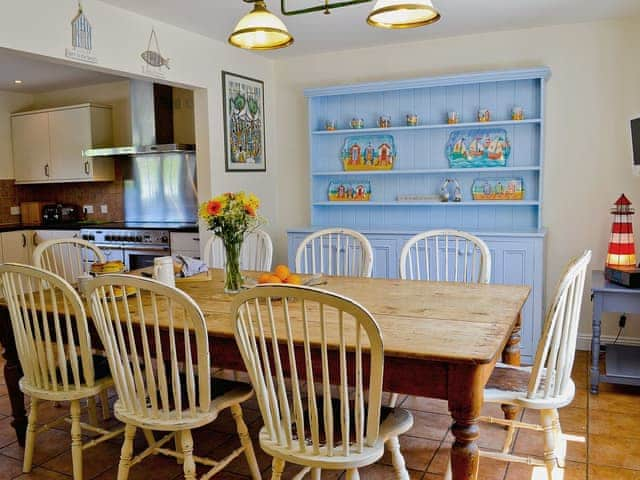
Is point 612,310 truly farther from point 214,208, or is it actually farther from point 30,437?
point 30,437

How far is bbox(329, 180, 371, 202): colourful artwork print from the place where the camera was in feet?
15.8

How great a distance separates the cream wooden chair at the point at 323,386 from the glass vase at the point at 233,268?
66 cm

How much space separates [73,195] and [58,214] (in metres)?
0.35

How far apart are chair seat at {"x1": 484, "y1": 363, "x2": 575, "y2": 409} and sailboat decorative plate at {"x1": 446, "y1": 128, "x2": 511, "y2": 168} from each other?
237 cm

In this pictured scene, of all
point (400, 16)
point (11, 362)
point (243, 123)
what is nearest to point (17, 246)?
point (243, 123)

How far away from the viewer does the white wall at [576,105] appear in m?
3.95

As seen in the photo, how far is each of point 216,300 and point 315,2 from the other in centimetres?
203

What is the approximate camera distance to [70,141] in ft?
19.1

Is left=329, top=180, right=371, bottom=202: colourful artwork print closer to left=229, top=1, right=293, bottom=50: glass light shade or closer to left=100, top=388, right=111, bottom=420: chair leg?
left=229, top=1, right=293, bottom=50: glass light shade

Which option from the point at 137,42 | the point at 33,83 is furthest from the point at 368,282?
the point at 33,83

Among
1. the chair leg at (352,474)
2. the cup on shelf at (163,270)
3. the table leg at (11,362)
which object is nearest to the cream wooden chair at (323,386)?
the chair leg at (352,474)

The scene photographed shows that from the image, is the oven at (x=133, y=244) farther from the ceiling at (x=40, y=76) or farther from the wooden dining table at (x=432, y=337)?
the wooden dining table at (x=432, y=337)

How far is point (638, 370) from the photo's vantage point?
10.8ft

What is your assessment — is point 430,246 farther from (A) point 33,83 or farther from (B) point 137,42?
(A) point 33,83
